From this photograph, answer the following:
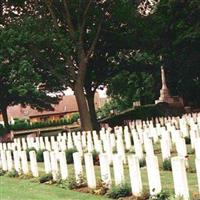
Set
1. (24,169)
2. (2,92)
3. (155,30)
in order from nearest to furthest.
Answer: (24,169), (155,30), (2,92)

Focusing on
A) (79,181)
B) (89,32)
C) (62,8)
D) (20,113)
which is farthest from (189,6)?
(20,113)

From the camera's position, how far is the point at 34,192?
1071 cm

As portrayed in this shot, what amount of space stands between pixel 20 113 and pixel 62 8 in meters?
77.7

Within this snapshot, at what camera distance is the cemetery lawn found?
9734 mm

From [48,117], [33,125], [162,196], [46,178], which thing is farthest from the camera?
[48,117]

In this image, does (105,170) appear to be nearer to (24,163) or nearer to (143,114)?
(24,163)

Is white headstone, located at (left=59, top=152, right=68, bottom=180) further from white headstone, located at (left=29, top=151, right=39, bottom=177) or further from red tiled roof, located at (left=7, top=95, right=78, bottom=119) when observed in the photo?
red tiled roof, located at (left=7, top=95, right=78, bottom=119)

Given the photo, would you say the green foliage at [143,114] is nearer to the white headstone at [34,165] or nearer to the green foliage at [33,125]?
the white headstone at [34,165]

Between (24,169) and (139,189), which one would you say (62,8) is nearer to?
Answer: (24,169)

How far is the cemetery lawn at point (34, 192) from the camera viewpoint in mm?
9734

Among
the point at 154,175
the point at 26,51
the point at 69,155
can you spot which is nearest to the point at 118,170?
the point at 154,175

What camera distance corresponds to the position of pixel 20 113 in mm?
105188

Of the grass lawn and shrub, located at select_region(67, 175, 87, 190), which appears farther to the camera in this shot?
shrub, located at select_region(67, 175, 87, 190)

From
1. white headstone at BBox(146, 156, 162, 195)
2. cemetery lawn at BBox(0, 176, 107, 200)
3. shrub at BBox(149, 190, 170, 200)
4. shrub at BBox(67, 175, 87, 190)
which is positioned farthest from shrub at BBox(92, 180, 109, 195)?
shrub at BBox(149, 190, 170, 200)
